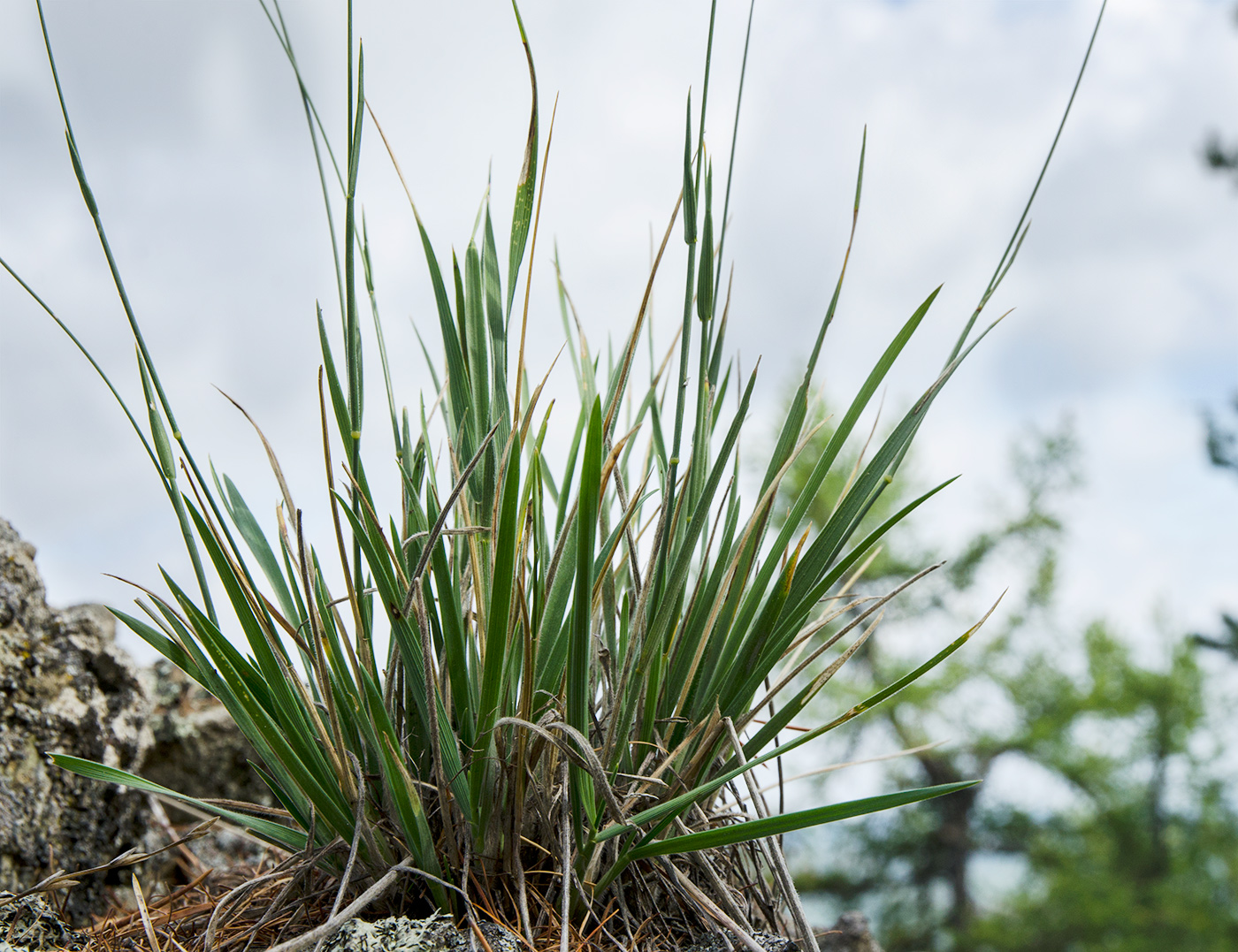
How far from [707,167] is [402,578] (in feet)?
1.27

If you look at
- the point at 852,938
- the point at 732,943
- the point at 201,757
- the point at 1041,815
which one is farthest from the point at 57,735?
the point at 1041,815

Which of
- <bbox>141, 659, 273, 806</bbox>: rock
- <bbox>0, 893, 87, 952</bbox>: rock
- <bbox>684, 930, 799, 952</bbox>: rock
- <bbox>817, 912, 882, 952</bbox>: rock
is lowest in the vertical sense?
<bbox>817, 912, 882, 952</bbox>: rock

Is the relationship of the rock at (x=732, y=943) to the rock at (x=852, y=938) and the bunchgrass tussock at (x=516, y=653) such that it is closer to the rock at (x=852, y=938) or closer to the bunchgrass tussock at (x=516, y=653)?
the bunchgrass tussock at (x=516, y=653)

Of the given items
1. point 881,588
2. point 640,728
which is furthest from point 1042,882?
point 640,728

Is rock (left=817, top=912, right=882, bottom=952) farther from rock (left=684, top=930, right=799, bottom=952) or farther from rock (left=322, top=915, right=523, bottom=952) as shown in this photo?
rock (left=322, top=915, right=523, bottom=952)

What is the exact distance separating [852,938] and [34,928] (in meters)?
0.86

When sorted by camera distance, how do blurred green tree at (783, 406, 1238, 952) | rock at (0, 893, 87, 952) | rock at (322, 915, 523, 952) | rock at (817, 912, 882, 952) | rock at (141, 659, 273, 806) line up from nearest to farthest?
rock at (322, 915, 523, 952), rock at (0, 893, 87, 952), rock at (817, 912, 882, 952), rock at (141, 659, 273, 806), blurred green tree at (783, 406, 1238, 952)

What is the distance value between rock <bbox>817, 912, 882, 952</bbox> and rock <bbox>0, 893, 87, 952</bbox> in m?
0.78

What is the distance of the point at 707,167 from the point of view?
0.63m

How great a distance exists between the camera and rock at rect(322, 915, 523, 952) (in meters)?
0.55

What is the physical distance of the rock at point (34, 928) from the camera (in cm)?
70

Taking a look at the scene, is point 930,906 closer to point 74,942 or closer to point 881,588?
point 881,588

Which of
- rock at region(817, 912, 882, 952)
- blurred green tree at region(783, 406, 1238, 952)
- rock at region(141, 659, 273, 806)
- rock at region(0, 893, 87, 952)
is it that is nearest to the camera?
rock at region(0, 893, 87, 952)

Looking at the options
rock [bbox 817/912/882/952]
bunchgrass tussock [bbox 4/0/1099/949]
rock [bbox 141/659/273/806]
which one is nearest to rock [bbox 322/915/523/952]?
bunchgrass tussock [bbox 4/0/1099/949]
